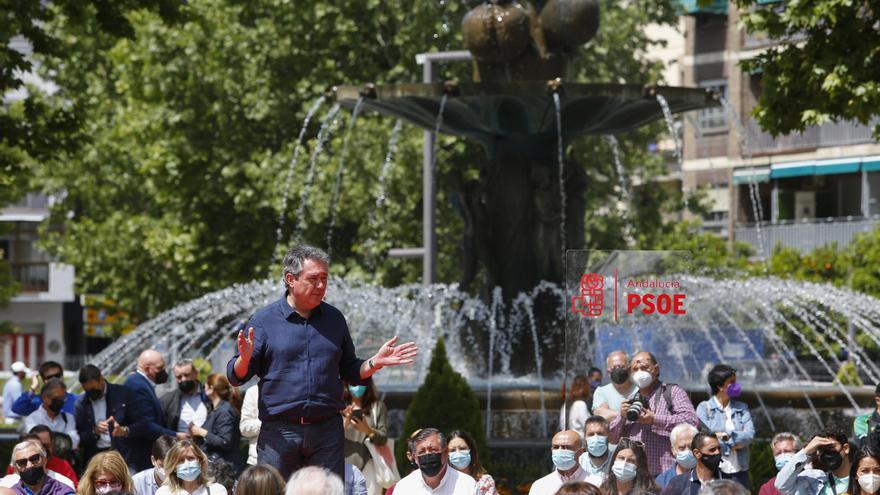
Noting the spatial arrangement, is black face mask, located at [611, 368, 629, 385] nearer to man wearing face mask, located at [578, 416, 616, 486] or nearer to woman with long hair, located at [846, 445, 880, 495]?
man wearing face mask, located at [578, 416, 616, 486]

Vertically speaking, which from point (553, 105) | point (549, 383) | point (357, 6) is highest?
point (357, 6)

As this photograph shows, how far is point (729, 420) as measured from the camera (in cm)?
1147

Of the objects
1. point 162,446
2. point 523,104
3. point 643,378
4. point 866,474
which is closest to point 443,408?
point 643,378

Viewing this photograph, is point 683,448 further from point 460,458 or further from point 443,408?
point 443,408

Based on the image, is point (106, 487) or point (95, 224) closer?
point (106, 487)

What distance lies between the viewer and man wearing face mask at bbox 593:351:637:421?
36.6ft

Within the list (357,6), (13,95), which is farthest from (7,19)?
(13,95)

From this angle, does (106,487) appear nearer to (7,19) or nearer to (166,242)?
(7,19)

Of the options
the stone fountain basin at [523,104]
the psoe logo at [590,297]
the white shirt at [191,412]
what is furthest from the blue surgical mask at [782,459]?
the stone fountain basin at [523,104]

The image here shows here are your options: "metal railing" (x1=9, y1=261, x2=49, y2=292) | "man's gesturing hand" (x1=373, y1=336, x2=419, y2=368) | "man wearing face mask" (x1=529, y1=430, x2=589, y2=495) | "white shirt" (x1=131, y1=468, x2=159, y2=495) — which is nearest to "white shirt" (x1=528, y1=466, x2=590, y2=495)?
"man wearing face mask" (x1=529, y1=430, x2=589, y2=495)

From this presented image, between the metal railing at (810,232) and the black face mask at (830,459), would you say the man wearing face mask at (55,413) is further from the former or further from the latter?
the metal railing at (810,232)

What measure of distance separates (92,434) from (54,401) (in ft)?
1.68

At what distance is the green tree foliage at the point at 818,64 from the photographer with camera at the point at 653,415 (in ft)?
23.0

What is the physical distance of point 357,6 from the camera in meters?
35.8
